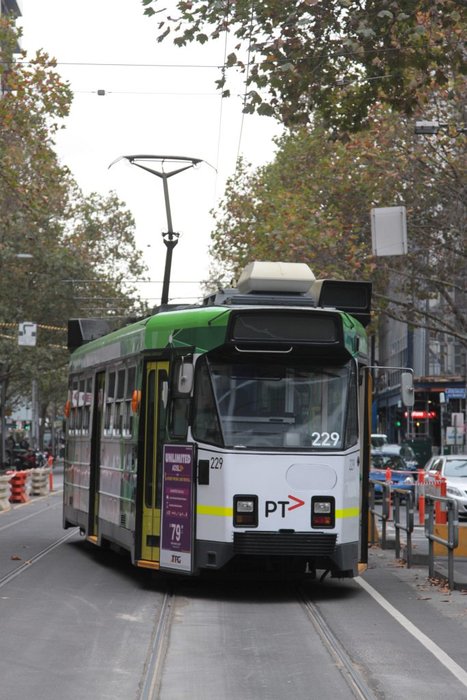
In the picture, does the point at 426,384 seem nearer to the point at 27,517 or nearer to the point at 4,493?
the point at 4,493

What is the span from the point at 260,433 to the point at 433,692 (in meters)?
5.17

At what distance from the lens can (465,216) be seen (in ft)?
117

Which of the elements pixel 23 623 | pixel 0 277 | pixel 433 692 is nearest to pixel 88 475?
pixel 23 623

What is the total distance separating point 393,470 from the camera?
36062 millimetres

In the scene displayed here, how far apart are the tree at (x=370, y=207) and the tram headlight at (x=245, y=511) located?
64.2 feet

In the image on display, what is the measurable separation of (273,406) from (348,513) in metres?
1.29

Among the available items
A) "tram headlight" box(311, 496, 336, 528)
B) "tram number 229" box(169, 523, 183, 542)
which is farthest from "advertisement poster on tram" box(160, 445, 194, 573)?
"tram headlight" box(311, 496, 336, 528)

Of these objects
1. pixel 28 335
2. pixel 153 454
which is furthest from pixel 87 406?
pixel 28 335

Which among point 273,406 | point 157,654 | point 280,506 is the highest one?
point 273,406

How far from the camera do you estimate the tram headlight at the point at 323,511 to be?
1370cm

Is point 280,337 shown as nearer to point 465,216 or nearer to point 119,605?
point 119,605

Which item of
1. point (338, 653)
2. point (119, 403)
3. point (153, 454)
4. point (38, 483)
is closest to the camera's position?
point (338, 653)

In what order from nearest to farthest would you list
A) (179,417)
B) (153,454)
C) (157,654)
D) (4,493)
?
1. (157,654)
2. (179,417)
3. (153,454)
4. (4,493)

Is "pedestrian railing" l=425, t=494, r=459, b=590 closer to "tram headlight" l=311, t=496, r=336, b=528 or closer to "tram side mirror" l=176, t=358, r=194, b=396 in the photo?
"tram headlight" l=311, t=496, r=336, b=528
